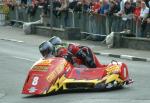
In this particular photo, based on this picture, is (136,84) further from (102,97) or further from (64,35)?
(64,35)

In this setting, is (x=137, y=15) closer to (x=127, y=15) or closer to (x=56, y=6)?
(x=127, y=15)

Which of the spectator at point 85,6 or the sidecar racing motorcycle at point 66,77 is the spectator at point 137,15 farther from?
the sidecar racing motorcycle at point 66,77

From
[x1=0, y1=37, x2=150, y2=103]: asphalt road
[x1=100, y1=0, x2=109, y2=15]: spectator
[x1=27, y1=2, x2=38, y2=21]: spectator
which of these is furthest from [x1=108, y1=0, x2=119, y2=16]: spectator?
[x1=27, y1=2, x2=38, y2=21]: spectator

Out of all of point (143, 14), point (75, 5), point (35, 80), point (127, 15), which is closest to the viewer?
point (35, 80)

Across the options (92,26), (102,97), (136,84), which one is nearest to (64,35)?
(92,26)

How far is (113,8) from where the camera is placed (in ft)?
87.2

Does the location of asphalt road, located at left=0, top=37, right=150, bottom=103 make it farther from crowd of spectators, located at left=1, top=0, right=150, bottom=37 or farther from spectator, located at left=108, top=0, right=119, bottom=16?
spectator, located at left=108, top=0, right=119, bottom=16

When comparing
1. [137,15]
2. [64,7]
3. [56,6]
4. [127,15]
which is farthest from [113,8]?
[56,6]

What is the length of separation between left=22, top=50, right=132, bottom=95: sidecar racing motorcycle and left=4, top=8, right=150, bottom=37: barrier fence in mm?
10697

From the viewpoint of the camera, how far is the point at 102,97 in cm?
1310

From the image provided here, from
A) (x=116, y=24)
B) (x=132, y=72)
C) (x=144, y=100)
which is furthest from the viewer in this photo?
(x=116, y=24)

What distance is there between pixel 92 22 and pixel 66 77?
15.3 m

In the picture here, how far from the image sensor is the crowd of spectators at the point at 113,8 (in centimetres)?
2441

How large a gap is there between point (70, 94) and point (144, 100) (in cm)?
212
